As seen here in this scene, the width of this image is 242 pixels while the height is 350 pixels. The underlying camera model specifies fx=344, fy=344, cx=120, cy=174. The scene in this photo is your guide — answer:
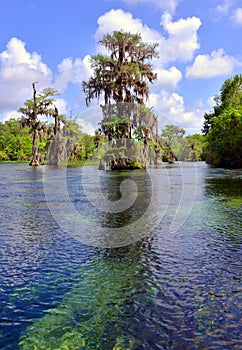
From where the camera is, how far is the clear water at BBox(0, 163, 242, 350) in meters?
5.30

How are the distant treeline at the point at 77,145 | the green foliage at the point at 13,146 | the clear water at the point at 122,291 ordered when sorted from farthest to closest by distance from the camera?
the green foliage at the point at 13,146
the distant treeline at the point at 77,145
the clear water at the point at 122,291

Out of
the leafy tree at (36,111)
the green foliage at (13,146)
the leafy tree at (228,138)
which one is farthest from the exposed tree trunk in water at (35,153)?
the green foliage at (13,146)

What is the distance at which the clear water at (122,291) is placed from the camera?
17.4 feet

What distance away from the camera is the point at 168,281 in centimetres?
745

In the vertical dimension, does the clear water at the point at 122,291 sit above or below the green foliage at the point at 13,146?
below

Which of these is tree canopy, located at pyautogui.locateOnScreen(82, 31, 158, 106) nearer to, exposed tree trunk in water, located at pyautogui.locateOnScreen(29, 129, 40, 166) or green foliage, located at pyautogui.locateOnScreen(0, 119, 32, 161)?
exposed tree trunk in water, located at pyautogui.locateOnScreen(29, 129, 40, 166)

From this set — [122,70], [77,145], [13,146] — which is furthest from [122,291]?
[13,146]

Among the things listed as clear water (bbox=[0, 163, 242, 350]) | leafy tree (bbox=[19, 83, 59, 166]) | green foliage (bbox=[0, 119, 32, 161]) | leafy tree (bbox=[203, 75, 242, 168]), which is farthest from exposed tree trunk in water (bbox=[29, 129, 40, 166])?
clear water (bbox=[0, 163, 242, 350])

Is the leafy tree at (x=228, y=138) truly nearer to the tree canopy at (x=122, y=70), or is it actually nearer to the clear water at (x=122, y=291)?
the tree canopy at (x=122, y=70)

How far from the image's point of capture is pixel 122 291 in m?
7.01

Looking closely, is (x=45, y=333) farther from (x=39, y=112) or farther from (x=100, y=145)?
(x=39, y=112)

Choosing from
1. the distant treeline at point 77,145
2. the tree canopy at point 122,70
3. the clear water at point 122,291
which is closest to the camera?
the clear water at point 122,291

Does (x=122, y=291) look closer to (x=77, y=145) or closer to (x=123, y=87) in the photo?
(x=123, y=87)

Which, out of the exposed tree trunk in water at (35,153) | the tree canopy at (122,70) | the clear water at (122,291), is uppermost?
the tree canopy at (122,70)
